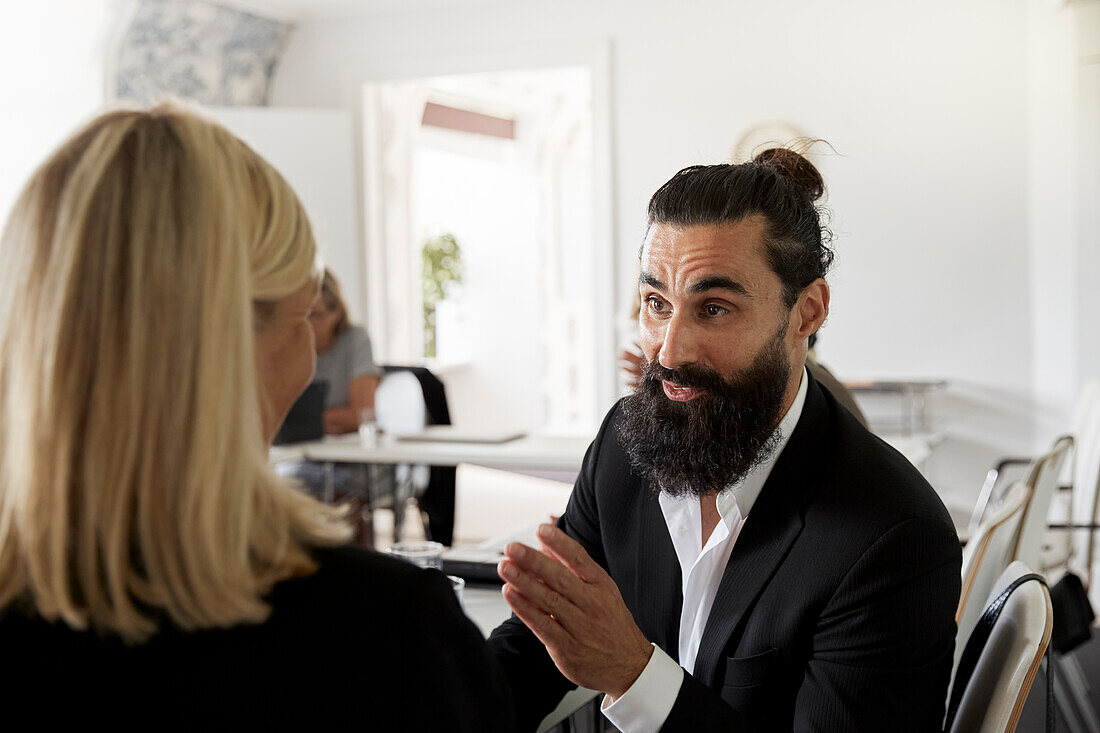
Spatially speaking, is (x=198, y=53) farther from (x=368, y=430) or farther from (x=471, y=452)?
(x=471, y=452)

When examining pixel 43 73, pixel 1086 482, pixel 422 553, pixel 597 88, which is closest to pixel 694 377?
pixel 422 553

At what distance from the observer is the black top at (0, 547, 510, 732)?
741mm

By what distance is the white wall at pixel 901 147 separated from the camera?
17.6 ft

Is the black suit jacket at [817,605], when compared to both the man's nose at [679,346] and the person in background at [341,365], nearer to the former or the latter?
the man's nose at [679,346]

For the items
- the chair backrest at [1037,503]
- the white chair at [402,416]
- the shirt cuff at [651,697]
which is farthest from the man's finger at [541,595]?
the white chair at [402,416]

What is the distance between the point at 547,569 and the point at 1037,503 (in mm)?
1873

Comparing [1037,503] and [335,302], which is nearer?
[1037,503]

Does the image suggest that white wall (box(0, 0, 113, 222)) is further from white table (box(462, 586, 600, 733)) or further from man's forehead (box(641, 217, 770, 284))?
man's forehead (box(641, 217, 770, 284))

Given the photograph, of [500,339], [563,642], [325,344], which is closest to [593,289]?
[325,344]

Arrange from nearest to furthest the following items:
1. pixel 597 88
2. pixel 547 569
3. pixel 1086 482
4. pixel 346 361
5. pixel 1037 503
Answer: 1. pixel 547 569
2. pixel 1037 503
3. pixel 1086 482
4. pixel 346 361
5. pixel 597 88

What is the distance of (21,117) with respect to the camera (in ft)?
18.0

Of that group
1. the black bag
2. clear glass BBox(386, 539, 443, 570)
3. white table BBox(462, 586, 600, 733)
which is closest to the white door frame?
the black bag

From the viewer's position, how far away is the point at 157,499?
76cm

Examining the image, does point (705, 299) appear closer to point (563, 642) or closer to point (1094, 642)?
point (563, 642)
